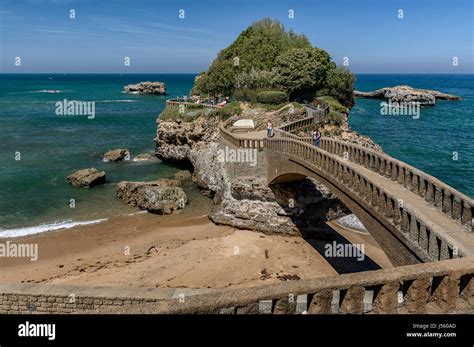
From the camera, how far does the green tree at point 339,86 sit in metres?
42.9

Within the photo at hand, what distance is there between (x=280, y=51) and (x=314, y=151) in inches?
1323

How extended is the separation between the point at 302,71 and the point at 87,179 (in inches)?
949

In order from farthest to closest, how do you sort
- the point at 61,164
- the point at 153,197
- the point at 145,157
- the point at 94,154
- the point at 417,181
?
the point at 94,154 < the point at 145,157 < the point at 61,164 < the point at 153,197 < the point at 417,181

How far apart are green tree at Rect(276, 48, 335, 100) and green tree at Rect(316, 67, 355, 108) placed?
71 cm

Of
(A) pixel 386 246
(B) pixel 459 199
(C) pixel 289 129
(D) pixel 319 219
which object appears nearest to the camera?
(B) pixel 459 199

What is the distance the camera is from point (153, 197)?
2734 centimetres

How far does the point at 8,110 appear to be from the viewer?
83812 millimetres

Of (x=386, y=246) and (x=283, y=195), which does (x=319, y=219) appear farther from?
(x=386, y=246)

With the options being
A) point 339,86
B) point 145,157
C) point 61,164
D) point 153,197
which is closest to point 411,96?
point 339,86

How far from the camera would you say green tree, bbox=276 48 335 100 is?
130 ft

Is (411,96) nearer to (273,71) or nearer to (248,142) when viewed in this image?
(273,71)

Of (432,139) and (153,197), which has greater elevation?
(432,139)

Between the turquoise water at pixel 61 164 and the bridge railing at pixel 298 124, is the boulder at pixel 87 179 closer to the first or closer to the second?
the turquoise water at pixel 61 164

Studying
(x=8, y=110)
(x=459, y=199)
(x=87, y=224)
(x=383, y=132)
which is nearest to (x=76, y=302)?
(x=459, y=199)
